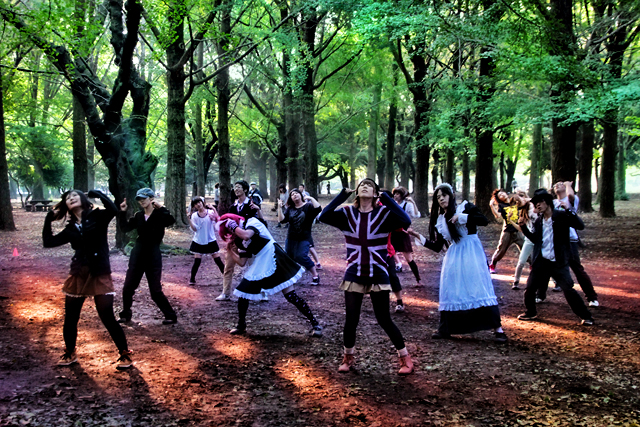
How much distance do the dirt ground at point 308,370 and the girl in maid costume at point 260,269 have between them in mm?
456

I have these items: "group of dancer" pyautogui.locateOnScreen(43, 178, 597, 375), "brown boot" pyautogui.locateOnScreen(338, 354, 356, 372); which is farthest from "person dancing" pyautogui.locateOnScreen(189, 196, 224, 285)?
"brown boot" pyautogui.locateOnScreen(338, 354, 356, 372)

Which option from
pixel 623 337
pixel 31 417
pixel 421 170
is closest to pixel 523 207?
pixel 623 337

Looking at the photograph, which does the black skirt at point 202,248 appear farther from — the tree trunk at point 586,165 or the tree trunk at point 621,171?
the tree trunk at point 621,171

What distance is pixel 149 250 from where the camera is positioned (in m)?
6.70

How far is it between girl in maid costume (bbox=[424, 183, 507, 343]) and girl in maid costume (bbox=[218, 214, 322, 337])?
1669 millimetres

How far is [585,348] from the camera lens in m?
5.73

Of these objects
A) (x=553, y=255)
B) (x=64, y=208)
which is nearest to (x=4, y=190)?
(x=64, y=208)

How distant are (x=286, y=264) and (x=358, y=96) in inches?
743

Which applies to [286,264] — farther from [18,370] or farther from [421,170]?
[421,170]

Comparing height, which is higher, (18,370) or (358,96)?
(358,96)

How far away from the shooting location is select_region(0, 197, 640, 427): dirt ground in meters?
4.03

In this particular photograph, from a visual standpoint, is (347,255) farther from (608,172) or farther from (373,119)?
(373,119)

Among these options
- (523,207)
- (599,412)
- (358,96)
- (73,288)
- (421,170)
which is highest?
(358,96)

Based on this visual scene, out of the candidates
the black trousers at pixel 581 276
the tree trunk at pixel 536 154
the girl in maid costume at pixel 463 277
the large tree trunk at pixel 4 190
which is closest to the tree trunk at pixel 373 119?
the tree trunk at pixel 536 154
